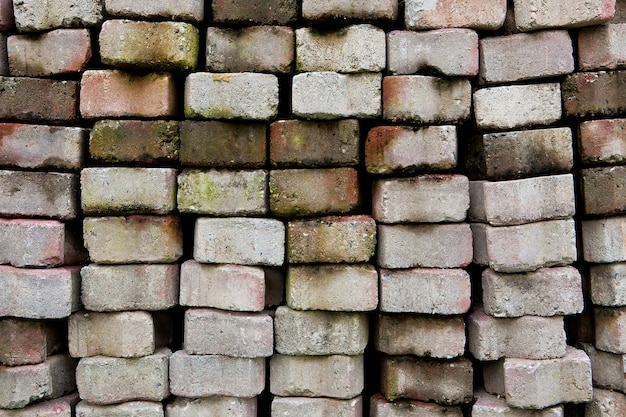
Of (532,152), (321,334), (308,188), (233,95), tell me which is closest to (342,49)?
(233,95)

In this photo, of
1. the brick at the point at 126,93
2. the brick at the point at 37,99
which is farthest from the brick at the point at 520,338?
the brick at the point at 37,99

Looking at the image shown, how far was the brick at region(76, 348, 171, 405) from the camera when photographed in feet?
8.71

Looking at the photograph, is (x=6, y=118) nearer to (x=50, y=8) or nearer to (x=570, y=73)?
(x=50, y=8)

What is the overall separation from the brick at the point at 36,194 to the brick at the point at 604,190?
8.60 ft

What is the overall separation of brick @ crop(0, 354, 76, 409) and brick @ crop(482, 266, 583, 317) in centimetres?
228

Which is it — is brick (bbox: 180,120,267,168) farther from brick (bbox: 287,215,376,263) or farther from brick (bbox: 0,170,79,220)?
brick (bbox: 0,170,79,220)

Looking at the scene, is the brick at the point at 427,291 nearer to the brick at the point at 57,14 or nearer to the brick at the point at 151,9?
the brick at the point at 151,9

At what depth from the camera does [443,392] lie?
2.67 meters

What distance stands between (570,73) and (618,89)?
0.24m

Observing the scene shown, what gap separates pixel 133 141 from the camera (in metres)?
2.63

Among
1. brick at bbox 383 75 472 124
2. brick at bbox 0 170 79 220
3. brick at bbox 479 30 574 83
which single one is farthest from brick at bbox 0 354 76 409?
brick at bbox 479 30 574 83

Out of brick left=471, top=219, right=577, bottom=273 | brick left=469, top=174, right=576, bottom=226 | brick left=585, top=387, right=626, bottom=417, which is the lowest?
brick left=585, top=387, right=626, bottom=417

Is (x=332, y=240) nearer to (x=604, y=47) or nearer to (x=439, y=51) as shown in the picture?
(x=439, y=51)

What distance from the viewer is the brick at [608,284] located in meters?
2.65
